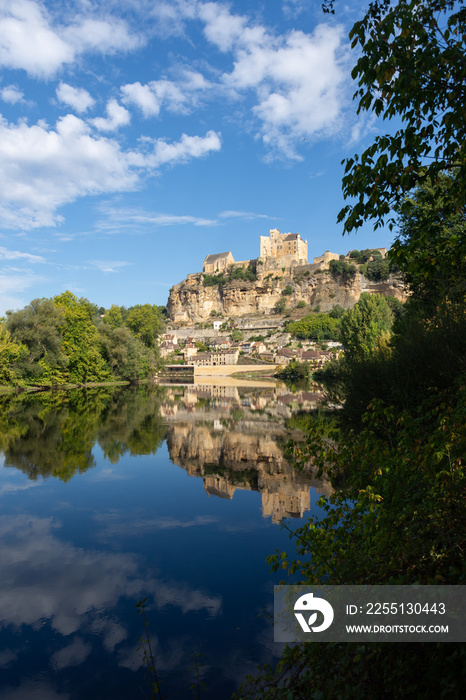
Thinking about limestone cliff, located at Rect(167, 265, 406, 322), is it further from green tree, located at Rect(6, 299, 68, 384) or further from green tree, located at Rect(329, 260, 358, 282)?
green tree, located at Rect(6, 299, 68, 384)

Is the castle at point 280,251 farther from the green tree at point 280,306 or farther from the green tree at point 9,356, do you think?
the green tree at point 9,356

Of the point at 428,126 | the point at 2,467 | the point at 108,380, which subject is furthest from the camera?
the point at 108,380

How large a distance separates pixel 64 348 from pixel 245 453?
30.4 metres

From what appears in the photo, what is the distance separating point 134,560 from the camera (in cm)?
653

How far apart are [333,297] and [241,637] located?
98234 mm

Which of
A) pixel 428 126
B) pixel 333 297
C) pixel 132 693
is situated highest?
pixel 333 297

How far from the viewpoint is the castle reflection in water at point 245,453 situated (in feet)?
30.9

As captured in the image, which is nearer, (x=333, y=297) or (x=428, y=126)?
(x=428, y=126)

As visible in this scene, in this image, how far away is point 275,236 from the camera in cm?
11356

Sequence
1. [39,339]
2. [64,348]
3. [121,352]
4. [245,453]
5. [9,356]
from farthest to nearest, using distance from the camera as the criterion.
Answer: [121,352] → [64,348] → [39,339] → [9,356] → [245,453]

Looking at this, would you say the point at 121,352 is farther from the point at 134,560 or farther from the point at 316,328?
the point at 316,328

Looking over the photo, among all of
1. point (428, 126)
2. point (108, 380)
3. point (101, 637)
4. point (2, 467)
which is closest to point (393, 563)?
point (428, 126)

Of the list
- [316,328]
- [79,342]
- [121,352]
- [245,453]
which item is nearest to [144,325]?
[121,352]

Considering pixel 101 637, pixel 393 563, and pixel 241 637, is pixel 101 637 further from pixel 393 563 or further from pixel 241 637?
pixel 393 563
